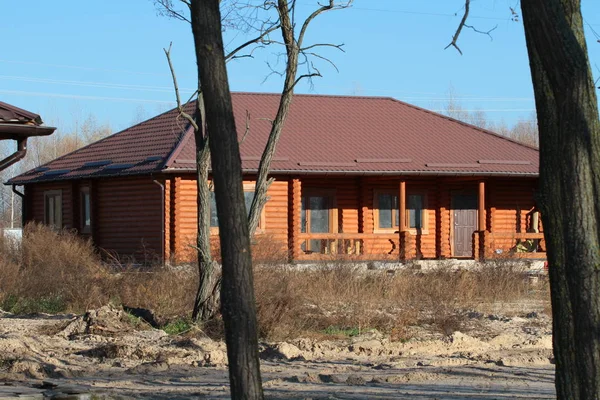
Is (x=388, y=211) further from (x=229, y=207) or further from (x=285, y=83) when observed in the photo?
(x=229, y=207)

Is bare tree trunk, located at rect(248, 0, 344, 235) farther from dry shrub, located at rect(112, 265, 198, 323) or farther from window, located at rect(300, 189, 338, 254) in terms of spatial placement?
window, located at rect(300, 189, 338, 254)

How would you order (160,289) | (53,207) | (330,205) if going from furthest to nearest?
(53,207) → (330,205) → (160,289)

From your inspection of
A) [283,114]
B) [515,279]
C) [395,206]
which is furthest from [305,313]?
[395,206]

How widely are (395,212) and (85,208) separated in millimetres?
9632

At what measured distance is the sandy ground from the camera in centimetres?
1020

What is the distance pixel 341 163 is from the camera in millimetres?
27484

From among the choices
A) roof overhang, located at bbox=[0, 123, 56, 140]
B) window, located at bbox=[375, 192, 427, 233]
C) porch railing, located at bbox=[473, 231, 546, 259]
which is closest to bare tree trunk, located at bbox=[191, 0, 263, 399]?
roof overhang, located at bbox=[0, 123, 56, 140]

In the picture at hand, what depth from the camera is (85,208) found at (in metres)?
30.0

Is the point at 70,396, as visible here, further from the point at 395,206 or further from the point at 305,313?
the point at 395,206

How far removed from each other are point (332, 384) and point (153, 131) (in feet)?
65.7

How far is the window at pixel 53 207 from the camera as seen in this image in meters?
30.9

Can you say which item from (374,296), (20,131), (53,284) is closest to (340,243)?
(374,296)

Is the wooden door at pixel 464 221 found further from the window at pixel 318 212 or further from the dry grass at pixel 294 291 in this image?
the dry grass at pixel 294 291

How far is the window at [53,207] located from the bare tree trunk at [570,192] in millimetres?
25628
